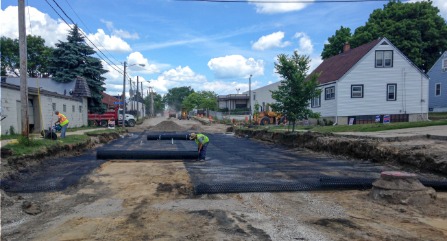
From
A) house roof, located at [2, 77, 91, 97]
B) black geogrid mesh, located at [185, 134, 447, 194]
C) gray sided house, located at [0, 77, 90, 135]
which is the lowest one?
black geogrid mesh, located at [185, 134, 447, 194]

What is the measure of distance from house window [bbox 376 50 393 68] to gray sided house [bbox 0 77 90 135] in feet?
82.0

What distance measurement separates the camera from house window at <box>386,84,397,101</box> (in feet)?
99.2

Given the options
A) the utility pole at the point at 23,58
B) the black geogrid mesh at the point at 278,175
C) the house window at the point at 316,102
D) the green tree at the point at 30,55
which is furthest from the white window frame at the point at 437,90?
the green tree at the point at 30,55

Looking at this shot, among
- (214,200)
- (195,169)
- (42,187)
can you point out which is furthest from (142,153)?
(214,200)

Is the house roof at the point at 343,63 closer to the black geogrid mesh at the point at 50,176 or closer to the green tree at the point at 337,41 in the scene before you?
the green tree at the point at 337,41

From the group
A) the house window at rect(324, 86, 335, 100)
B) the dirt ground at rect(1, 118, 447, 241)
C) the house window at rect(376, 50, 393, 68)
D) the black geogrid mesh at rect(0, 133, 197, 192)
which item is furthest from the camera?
the house window at rect(324, 86, 335, 100)

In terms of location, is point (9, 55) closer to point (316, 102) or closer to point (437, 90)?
point (316, 102)

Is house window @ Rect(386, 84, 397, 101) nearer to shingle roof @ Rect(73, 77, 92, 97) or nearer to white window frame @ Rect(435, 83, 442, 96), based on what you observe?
white window frame @ Rect(435, 83, 442, 96)

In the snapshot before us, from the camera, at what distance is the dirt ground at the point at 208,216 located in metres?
5.29

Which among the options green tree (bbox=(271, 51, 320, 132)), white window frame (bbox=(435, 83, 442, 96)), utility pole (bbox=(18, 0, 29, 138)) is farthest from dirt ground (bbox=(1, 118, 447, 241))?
white window frame (bbox=(435, 83, 442, 96))

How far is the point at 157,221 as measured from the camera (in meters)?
5.92

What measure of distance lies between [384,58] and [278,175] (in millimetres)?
23902

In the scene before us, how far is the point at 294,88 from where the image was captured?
2064 centimetres

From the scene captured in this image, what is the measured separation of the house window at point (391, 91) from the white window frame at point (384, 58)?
5.43 ft
